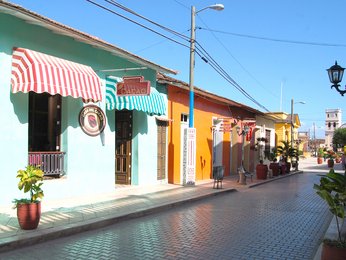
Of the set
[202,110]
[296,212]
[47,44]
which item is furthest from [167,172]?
[47,44]

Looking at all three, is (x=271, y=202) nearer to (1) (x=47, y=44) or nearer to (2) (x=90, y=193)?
(2) (x=90, y=193)

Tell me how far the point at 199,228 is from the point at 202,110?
11.8 meters

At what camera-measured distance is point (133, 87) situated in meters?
12.3

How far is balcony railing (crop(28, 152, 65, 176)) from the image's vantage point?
10.6m

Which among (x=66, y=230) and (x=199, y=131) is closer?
(x=66, y=230)

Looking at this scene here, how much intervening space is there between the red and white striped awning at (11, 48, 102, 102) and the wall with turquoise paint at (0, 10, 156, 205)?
0.79 ft

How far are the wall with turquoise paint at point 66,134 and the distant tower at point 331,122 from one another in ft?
329

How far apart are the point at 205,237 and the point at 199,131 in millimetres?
12202

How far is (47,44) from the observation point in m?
10.8

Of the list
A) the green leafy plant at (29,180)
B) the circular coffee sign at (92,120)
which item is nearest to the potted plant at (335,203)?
the green leafy plant at (29,180)

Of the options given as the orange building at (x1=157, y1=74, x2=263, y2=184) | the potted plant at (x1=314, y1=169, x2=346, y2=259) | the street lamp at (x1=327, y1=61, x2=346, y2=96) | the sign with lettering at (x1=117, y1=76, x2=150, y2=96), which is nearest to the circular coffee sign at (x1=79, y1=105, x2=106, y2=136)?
the sign with lettering at (x1=117, y1=76, x2=150, y2=96)

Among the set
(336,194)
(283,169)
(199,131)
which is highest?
(199,131)

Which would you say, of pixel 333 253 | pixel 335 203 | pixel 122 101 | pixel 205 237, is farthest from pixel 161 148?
pixel 333 253

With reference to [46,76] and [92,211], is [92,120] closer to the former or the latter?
[46,76]
